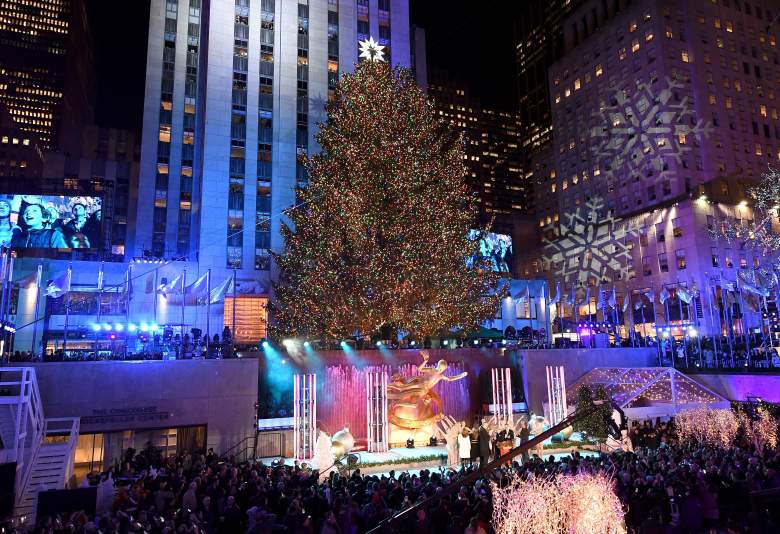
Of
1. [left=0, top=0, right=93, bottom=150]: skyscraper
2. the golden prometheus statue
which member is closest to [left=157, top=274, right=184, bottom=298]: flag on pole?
the golden prometheus statue

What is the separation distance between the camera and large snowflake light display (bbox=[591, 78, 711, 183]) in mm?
61500

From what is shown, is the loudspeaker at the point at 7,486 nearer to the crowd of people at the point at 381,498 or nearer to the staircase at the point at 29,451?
the staircase at the point at 29,451

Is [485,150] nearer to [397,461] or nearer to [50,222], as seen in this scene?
[50,222]

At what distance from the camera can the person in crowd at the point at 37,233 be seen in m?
40.0

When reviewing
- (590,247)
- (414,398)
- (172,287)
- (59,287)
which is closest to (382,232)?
(414,398)

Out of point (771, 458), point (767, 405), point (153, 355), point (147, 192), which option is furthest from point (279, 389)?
point (147, 192)

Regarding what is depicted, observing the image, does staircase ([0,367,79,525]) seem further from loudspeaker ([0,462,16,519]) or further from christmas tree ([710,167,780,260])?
christmas tree ([710,167,780,260])

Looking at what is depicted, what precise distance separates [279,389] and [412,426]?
19.2 feet

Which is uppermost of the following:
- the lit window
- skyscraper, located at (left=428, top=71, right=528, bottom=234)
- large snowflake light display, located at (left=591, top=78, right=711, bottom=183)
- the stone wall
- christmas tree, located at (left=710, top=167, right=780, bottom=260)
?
skyscraper, located at (left=428, top=71, right=528, bottom=234)

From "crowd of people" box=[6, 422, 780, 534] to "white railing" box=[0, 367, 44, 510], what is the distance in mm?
2498

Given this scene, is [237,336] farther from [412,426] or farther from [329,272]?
[412,426]

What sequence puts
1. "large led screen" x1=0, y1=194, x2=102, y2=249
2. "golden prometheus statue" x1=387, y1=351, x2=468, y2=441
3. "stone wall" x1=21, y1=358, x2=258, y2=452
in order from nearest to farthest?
"stone wall" x1=21, y1=358, x2=258, y2=452 < "golden prometheus statue" x1=387, y1=351, x2=468, y2=441 < "large led screen" x1=0, y1=194, x2=102, y2=249

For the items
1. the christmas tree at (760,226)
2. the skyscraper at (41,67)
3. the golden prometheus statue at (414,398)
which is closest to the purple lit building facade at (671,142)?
the christmas tree at (760,226)

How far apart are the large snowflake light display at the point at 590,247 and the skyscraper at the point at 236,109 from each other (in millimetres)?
35534
